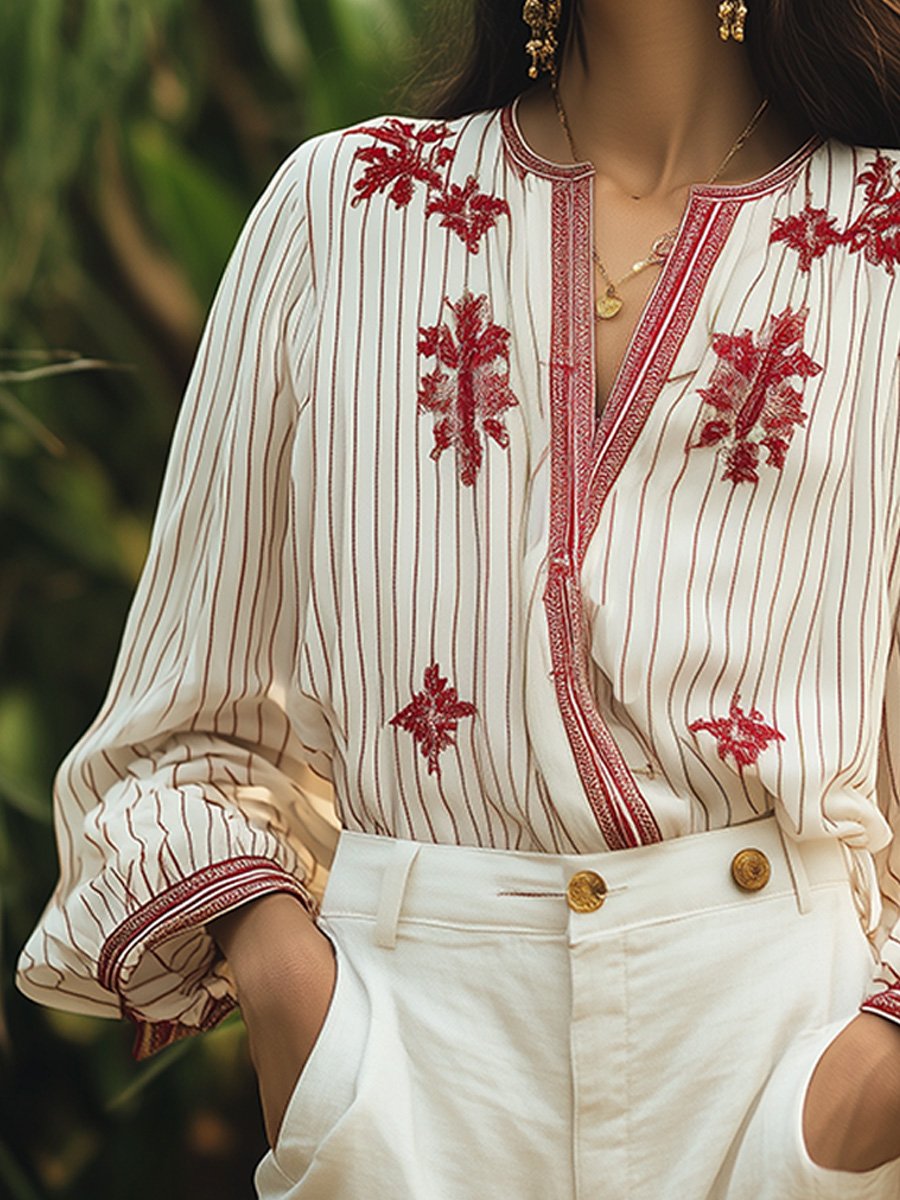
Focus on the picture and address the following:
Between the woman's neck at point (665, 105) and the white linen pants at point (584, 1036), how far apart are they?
55 cm

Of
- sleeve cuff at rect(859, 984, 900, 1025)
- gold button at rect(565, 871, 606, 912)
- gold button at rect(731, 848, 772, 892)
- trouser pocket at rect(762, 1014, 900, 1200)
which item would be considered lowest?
trouser pocket at rect(762, 1014, 900, 1200)

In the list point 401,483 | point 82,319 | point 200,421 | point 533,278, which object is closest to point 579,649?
point 401,483

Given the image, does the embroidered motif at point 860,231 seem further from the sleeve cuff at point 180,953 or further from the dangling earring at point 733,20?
the sleeve cuff at point 180,953

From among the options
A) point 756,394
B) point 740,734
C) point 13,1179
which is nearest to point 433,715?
point 740,734

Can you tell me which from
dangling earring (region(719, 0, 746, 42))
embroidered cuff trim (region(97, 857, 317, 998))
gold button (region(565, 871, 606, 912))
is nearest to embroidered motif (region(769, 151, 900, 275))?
dangling earring (region(719, 0, 746, 42))

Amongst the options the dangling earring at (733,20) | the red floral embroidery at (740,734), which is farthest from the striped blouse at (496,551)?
the dangling earring at (733,20)

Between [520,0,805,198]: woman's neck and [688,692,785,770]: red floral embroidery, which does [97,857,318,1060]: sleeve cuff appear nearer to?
[688,692,785,770]: red floral embroidery

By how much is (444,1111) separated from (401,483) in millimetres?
474

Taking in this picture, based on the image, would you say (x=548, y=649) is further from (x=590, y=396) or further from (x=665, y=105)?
(x=665, y=105)

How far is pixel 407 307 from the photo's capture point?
1.56 m

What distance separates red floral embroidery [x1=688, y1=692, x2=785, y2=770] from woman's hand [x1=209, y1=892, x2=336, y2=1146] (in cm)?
34

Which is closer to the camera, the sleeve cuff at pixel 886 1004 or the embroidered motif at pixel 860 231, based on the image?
the sleeve cuff at pixel 886 1004

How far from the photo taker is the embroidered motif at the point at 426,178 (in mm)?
1572

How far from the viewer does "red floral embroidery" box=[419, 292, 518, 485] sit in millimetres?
1498
